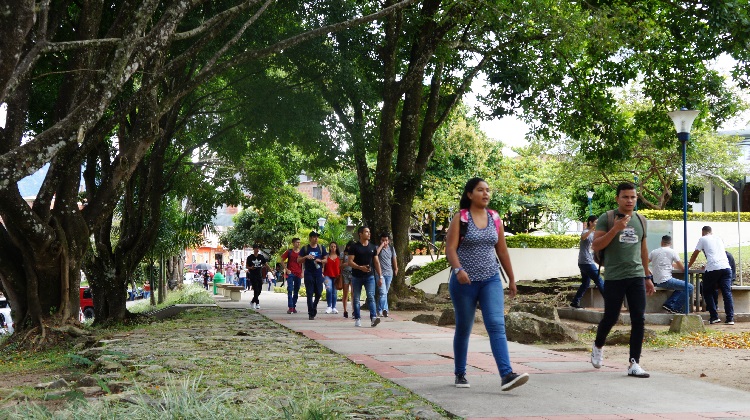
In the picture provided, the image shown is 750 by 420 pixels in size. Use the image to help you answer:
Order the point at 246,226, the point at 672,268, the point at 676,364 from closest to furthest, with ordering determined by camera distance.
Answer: the point at 676,364, the point at 672,268, the point at 246,226

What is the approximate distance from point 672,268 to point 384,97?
7.19m

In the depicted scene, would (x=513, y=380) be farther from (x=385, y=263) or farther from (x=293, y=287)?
(x=293, y=287)

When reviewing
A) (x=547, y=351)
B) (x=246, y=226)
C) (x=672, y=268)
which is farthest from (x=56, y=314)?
(x=246, y=226)

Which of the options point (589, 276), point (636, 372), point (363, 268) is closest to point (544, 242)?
point (589, 276)

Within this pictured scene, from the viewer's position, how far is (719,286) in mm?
14938

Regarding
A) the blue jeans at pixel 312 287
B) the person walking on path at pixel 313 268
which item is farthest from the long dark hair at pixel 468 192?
the blue jeans at pixel 312 287

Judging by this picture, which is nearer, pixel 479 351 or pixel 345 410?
pixel 345 410

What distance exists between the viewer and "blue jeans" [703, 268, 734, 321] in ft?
48.0

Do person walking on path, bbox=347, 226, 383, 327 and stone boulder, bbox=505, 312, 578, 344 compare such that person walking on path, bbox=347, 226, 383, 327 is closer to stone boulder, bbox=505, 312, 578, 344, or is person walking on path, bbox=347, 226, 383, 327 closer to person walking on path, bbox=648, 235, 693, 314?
stone boulder, bbox=505, 312, 578, 344

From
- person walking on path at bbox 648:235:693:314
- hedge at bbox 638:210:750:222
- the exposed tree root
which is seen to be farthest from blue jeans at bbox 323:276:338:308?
hedge at bbox 638:210:750:222

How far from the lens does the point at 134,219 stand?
18.2 m

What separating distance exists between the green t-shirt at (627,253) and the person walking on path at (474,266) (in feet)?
3.72

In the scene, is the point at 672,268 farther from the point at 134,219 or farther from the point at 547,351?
the point at 134,219

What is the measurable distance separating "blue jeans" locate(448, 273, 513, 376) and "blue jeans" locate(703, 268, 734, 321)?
8920 millimetres
